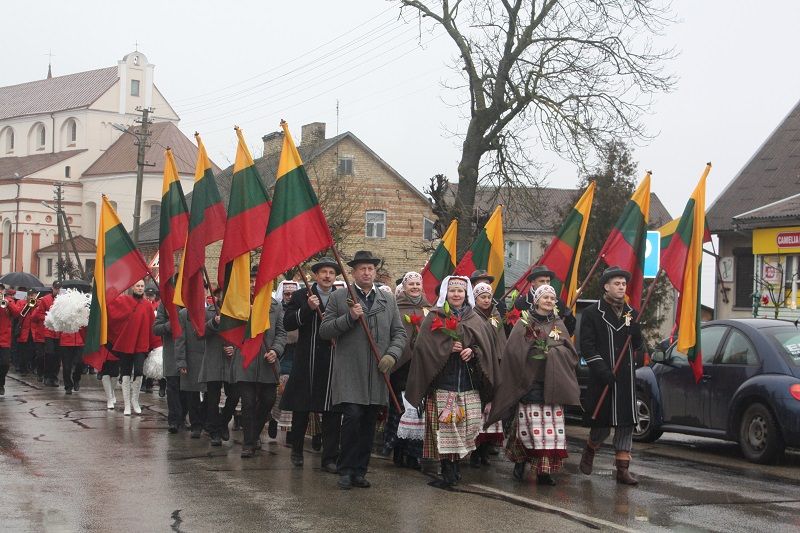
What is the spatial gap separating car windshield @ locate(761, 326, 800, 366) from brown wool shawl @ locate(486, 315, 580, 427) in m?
3.23

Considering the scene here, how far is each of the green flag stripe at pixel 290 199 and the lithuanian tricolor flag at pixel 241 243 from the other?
51 cm

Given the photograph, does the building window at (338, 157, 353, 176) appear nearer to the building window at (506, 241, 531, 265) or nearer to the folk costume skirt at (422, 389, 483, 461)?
the building window at (506, 241, 531, 265)

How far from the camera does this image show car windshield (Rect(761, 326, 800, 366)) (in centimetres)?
1236

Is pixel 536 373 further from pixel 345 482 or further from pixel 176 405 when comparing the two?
pixel 176 405

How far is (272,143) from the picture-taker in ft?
194

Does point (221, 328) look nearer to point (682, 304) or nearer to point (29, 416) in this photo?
point (682, 304)

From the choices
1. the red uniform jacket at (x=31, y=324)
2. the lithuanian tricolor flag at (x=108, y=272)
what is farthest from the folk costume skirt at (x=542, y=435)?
the red uniform jacket at (x=31, y=324)

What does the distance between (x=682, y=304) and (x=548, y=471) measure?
8.55ft

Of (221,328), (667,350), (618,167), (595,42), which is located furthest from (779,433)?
(618,167)

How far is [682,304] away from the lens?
1169 cm

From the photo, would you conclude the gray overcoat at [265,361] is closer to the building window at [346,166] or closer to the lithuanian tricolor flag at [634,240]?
the lithuanian tricolor flag at [634,240]

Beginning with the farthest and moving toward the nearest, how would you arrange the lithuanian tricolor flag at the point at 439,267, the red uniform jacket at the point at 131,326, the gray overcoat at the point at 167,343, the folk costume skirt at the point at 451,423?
1. the red uniform jacket at the point at 131,326
2. the lithuanian tricolor flag at the point at 439,267
3. the gray overcoat at the point at 167,343
4. the folk costume skirt at the point at 451,423

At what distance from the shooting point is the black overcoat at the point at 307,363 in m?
10.7

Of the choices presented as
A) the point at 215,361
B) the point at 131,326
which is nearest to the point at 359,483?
the point at 215,361
